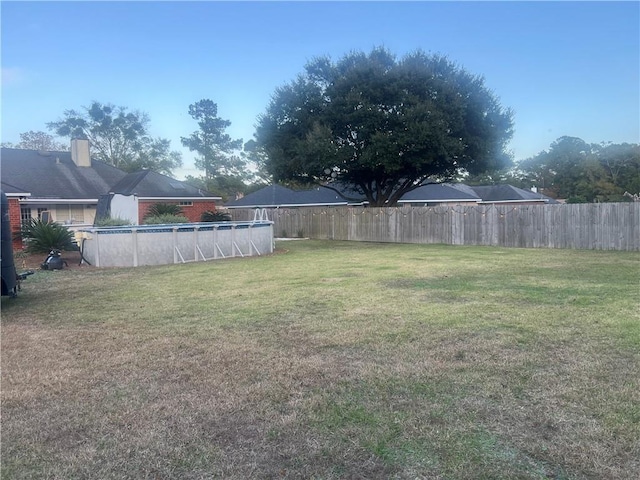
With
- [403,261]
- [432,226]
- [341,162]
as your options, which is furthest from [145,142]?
[403,261]

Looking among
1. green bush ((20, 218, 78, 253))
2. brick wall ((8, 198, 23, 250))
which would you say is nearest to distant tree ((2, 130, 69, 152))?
brick wall ((8, 198, 23, 250))

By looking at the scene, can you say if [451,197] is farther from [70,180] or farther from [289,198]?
[70,180]

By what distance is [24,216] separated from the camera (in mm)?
22750

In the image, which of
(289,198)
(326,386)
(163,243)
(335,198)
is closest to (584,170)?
(335,198)

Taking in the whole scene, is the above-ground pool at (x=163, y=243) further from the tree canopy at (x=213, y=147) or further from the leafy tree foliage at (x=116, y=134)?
the tree canopy at (x=213, y=147)

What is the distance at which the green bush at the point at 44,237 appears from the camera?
14.2 metres

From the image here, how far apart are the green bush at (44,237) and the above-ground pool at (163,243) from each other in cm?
133

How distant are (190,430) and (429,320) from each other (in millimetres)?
3689

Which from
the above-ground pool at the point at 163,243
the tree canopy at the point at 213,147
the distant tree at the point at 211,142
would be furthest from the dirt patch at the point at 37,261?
the distant tree at the point at 211,142

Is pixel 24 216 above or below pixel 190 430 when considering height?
above

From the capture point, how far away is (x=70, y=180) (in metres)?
26.1

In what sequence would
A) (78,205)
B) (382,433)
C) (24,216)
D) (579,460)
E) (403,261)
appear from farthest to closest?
1. (78,205)
2. (24,216)
3. (403,261)
4. (382,433)
5. (579,460)

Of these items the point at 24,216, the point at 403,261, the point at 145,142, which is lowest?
the point at 403,261

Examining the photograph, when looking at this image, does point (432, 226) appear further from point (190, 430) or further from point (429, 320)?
point (190, 430)
